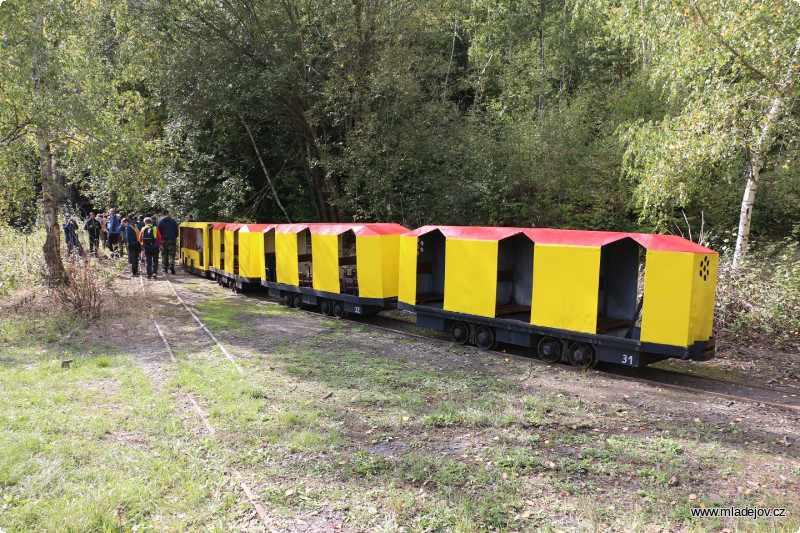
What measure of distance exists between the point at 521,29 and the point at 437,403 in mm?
30400

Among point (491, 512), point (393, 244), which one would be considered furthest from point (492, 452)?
point (393, 244)

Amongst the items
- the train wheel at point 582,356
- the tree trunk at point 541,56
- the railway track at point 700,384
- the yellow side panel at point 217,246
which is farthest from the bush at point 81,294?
the tree trunk at point 541,56

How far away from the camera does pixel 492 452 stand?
5805mm

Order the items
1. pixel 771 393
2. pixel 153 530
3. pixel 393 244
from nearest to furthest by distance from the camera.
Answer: pixel 153 530 → pixel 771 393 → pixel 393 244

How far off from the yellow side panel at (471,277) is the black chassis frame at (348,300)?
2.14 meters

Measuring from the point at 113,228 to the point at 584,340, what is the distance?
17190 mm

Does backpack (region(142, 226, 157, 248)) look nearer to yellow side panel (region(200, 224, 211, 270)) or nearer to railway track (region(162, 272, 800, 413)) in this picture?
yellow side panel (region(200, 224, 211, 270))

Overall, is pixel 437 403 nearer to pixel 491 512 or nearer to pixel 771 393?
pixel 491 512

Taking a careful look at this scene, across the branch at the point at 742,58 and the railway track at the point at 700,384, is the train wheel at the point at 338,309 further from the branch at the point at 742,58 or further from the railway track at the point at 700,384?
the branch at the point at 742,58

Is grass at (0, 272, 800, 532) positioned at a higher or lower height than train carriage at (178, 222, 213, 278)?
lower

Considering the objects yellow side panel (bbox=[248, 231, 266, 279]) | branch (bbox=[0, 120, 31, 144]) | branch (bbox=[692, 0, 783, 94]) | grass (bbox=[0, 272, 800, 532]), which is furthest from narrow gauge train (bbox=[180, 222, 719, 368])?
branch (bbox=[0, 120, 31, 144])

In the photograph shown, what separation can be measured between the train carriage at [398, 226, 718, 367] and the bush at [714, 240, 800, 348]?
10.3ft

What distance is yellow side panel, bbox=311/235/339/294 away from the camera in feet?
45.3

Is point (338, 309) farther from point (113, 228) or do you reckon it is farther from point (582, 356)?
point (113, 228)
